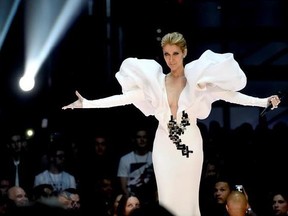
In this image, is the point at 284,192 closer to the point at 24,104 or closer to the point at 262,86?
the point at 262,86

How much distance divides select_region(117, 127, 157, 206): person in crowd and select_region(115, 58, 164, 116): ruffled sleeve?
1.97m

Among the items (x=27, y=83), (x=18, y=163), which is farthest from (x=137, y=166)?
(x=27, y=83)

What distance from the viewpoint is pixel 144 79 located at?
3051 millimetres

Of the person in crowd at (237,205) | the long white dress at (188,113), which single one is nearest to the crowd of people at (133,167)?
the person in crowd at (237,205)

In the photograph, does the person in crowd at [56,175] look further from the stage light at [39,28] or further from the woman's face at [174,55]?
the woman's face at [174,55]

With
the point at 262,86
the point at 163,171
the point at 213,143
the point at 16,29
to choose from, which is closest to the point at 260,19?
the point at 262,86

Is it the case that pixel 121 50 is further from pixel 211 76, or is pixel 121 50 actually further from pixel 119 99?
pixel 211 76

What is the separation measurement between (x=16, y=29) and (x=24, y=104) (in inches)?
27.4

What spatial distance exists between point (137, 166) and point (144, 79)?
223 centimetres

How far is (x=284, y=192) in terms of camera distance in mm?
4973

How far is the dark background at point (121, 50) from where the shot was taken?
580cm

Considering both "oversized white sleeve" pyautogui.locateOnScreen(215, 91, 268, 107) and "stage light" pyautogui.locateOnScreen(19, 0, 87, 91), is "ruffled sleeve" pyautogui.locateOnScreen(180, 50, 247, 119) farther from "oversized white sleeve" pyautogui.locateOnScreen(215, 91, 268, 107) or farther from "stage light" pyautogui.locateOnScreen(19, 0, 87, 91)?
"stage light" pyautogui.locateOnScreen(19, 0, 87, 91)

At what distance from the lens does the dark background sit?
5.80 metres

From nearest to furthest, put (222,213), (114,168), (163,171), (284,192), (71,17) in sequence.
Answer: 1. (163,171)
2. (222,213)
3. (284,192)
4. (114,168)
5. (71,17)
